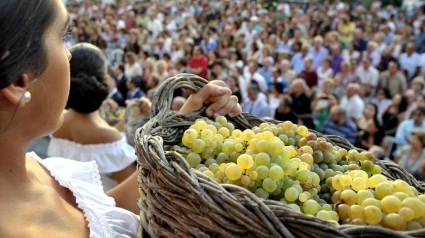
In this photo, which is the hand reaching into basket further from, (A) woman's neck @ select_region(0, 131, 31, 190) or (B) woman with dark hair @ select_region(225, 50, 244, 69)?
(B) woman with dark hair @ select_region(225, 50, 244, 69)

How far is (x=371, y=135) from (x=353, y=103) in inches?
39.3

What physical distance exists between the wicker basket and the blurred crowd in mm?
1335

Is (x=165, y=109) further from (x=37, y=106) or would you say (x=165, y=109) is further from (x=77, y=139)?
(x=77, y=139)

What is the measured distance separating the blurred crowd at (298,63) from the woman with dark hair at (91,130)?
281mm

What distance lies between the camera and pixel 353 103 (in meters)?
5.61

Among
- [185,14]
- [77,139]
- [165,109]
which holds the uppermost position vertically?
[165,109]

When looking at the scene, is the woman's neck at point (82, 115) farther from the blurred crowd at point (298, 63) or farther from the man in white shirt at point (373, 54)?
the man in white shirt at point (373, 54)

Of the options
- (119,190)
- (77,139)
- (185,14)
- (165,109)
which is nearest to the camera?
(165,109)

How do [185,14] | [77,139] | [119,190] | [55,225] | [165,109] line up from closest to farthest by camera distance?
[55,225]
[165,109]
[119,190]
[77,139]
[185,14]

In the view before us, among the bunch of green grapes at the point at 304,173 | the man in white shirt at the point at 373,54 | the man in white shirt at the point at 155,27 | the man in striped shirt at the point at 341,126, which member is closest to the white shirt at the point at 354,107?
the man in striped shirt at the point at 341,126

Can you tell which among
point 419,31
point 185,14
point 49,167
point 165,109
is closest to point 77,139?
point 49,167

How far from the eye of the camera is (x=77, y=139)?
225 cm

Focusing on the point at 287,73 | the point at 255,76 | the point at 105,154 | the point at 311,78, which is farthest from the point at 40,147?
the point at 311,78

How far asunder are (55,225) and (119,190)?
431mm
